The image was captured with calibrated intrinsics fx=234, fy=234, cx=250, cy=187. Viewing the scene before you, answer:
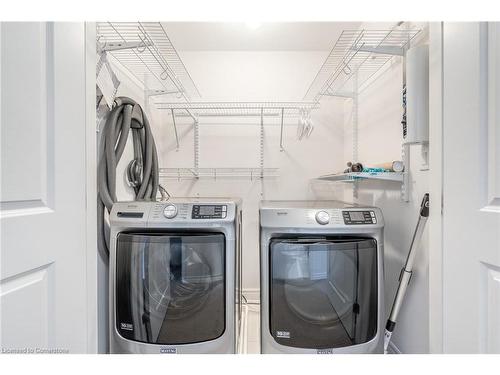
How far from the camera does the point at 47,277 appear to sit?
68 cm

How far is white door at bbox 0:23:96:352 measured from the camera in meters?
0.59

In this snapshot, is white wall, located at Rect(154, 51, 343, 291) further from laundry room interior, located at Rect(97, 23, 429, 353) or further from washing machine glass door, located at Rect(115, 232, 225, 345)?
washing machine glass door, located at Rect(115, 232, 225, 345)

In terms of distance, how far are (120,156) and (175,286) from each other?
2.63ft

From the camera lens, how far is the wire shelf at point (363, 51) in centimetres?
124

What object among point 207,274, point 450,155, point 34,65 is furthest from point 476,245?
point 34,65

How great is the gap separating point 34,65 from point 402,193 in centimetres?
165

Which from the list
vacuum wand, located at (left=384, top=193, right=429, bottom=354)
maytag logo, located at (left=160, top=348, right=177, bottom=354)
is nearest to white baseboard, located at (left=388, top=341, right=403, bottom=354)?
vacuum wand, located at (left=384, top=193, right=429, bottom=354)

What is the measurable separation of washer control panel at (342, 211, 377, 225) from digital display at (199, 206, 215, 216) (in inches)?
25.5

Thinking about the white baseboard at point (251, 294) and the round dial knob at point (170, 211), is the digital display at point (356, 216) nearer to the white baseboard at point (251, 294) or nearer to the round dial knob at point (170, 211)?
the round dial knob at point (170, 211)

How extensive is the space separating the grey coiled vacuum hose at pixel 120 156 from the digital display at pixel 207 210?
0.48 metres

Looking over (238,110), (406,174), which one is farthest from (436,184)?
(238,110)

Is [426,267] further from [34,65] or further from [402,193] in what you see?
[34,65]

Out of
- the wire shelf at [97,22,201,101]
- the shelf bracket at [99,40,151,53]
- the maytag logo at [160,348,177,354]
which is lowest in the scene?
the maytag logo at [160,348,177,354]

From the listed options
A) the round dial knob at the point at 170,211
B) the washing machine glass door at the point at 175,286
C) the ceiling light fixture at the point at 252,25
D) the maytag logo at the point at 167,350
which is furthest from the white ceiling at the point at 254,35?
the maytag logo at the point at 167,350
